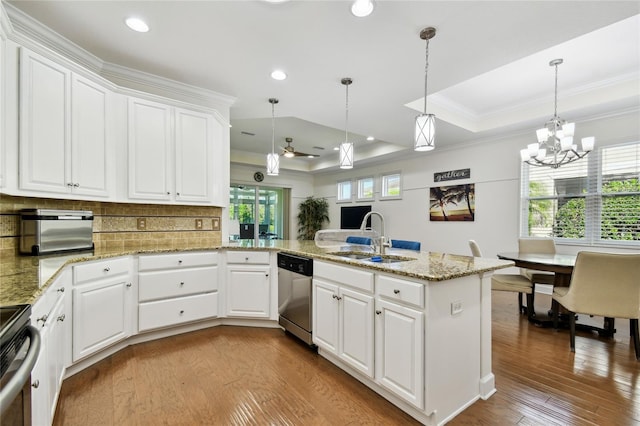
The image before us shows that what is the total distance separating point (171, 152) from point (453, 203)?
492cm

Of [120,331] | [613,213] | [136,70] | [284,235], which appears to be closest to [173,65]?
[136,70]

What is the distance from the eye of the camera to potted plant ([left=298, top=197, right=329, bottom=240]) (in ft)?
27.8

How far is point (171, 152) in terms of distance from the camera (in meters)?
3.00

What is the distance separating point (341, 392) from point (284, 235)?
698cm

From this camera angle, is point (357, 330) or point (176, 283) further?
point (176, 283)

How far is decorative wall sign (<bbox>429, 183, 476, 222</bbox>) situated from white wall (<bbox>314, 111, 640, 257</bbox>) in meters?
0.08

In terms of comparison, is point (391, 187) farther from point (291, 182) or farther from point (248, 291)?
point (248, 291)

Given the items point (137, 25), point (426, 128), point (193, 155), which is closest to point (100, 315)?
point (193, 155)

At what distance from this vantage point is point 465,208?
5.34 metres

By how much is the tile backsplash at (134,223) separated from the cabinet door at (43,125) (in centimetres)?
39

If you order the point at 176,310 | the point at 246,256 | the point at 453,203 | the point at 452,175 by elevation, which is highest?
the point at 452,175

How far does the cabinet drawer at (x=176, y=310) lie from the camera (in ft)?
8.62

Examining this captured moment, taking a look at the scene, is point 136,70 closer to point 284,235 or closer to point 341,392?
point 341,392

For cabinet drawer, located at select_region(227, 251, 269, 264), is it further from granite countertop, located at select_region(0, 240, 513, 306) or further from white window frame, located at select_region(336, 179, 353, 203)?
white window frame, located at select_region(336, 179, 353, 203)
